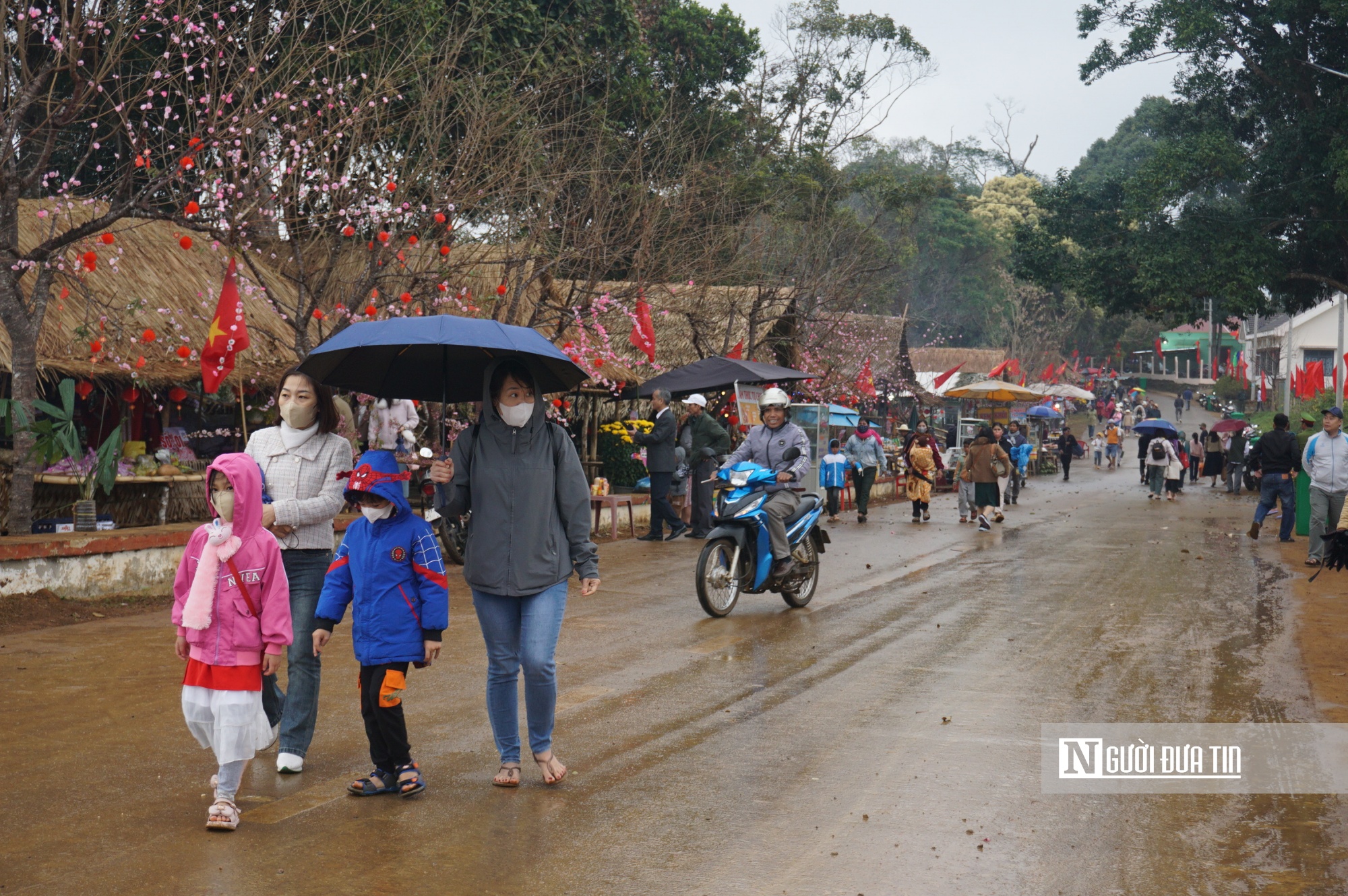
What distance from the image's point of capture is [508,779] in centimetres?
534

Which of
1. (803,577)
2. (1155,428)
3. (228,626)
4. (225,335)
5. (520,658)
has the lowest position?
(803,577)

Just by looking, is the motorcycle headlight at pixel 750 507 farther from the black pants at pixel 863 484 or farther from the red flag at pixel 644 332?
the black pants at pixel 863 484

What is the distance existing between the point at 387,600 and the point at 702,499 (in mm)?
11800

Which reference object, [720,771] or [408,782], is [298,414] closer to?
[408,782]

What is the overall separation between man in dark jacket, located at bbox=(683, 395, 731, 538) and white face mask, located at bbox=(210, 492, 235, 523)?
Result: 11216mm

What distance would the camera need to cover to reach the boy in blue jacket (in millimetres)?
5074

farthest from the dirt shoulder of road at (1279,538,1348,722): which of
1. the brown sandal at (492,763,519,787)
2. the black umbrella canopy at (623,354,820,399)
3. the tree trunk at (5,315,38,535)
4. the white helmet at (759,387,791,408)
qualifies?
the tree trunk at (5,315,38,535)

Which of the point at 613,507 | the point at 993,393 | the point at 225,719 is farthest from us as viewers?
the point at 993,393

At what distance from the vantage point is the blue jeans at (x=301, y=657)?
18.2 feet

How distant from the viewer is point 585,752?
5980 millimetres

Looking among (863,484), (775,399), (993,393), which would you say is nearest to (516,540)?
(775,399)

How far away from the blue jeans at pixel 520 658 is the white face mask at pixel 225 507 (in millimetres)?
1075

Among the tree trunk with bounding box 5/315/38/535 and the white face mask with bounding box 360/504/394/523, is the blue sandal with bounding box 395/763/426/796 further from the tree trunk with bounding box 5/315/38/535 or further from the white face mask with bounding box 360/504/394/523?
the tree trunk with bounding box 5/315/38/535

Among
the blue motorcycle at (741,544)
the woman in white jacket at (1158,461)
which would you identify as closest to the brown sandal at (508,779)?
the blue motorcycle at (741,544)
